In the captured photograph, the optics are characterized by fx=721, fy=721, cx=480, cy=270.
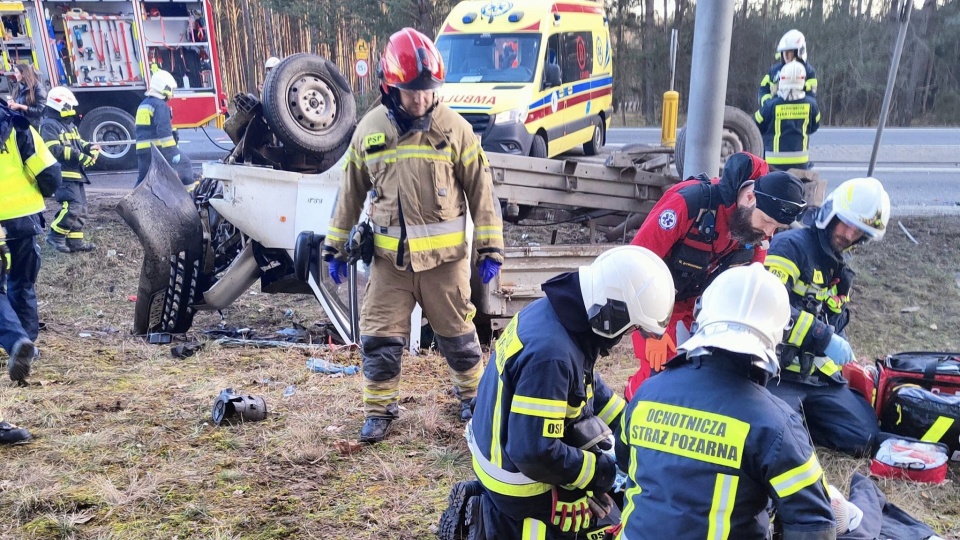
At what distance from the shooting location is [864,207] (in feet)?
11.6

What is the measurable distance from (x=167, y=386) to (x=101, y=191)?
7093 mm

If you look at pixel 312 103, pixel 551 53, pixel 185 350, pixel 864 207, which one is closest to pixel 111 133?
pixel 312 103

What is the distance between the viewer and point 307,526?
3.05m

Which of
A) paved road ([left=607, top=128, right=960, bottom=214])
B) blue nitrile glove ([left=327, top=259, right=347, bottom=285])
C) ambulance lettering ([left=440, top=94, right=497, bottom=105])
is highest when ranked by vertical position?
ambulance lettering ([left=440, top=94, right=497, bottom=105])

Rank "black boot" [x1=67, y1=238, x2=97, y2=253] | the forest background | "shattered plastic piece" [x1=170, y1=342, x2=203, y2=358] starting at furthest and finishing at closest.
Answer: the forest background
"black boot" [x1=67, y1=238, x2=97, y2=253]
"shattered plastic piece" [x1=170, y1=342, x2=203, y2=358]

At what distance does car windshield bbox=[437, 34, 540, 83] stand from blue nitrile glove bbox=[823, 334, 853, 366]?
17.0ft

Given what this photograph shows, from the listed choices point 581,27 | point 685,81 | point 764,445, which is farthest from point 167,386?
point 685,81

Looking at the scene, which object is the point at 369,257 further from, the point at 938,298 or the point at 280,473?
the point at 938,298

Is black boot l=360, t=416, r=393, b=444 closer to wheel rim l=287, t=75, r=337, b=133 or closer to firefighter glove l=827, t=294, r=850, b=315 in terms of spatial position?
firefighter glove l=827, t=294, r=850, b=315

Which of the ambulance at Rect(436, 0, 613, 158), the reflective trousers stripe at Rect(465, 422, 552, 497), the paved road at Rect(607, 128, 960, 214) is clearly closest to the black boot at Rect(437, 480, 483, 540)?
the reflective trousers stripe at Rect(465, 422, 552, 497)

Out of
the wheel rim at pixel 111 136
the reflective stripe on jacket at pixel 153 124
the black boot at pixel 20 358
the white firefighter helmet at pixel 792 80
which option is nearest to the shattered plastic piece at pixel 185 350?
the black boot at pixel 20 358

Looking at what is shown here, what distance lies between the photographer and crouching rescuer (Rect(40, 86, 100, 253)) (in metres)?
8.12

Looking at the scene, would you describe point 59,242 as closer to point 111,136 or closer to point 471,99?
point 111,136

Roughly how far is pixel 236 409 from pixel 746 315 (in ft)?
9.91
